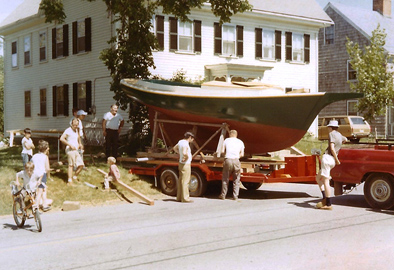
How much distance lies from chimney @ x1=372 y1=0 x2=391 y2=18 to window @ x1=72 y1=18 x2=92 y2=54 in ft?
94.2

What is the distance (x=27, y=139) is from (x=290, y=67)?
21257 mm

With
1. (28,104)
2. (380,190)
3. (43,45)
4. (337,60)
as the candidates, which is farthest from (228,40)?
(380,190)

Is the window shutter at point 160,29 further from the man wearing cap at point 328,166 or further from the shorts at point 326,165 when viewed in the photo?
the shorts at point 326,165

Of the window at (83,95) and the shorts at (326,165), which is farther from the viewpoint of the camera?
the window at (83,95)

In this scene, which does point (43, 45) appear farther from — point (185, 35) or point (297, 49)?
point (297, 49)

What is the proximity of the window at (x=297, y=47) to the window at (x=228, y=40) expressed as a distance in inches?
146

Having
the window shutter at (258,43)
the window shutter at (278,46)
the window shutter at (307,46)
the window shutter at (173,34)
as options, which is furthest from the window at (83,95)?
the window shutter at (307,46)

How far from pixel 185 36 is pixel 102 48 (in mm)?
4407

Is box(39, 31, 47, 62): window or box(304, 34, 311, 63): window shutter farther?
box(304, 34, 311, 63): window shutter

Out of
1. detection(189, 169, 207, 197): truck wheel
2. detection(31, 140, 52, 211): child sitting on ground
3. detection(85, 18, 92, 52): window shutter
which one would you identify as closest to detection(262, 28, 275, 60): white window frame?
detection(85, 18, 92, 52): window shutter

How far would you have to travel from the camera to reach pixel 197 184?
15.1 metres

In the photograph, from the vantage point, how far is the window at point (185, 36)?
2936 cm

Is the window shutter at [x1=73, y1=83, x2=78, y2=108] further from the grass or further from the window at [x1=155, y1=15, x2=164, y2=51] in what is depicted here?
the grass

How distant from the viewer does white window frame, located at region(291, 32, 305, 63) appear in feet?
114
